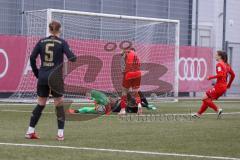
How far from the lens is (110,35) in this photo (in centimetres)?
2892

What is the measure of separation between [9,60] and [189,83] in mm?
9738

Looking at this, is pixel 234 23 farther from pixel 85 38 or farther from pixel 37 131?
pixel 37 131

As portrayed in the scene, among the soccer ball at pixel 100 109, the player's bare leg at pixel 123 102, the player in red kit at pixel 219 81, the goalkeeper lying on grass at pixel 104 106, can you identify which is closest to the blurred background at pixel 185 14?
the goalkeeper lying on grass at pixel 104 106

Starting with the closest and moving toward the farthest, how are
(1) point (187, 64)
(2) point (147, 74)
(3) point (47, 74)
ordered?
(3) point (47, 74) < (2) point (147, 74) < (1) point (187, 64)

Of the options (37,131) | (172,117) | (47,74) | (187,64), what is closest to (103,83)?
(187,64)

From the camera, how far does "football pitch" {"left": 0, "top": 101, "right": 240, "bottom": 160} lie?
8.95m

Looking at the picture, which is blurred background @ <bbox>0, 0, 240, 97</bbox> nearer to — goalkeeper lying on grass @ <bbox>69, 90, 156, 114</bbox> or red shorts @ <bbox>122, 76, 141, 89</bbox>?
goalkeeper lying on grass @ <bbox>69, 90, 156, 114</bbox>

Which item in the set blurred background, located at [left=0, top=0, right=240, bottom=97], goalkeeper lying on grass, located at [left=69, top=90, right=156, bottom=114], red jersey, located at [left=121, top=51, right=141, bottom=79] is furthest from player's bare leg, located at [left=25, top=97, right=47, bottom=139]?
blurred background, located at [left=0, top=0, right=240, bottom=97]

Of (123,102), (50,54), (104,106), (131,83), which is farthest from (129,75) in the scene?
(50,54)

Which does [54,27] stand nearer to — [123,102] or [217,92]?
[217,92]

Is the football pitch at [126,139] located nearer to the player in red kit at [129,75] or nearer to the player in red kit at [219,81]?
the player in red kit at [219,81]

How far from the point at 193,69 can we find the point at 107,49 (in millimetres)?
6191

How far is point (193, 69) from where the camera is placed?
106ft

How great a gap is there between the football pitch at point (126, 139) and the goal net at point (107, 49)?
8264 millimetres
